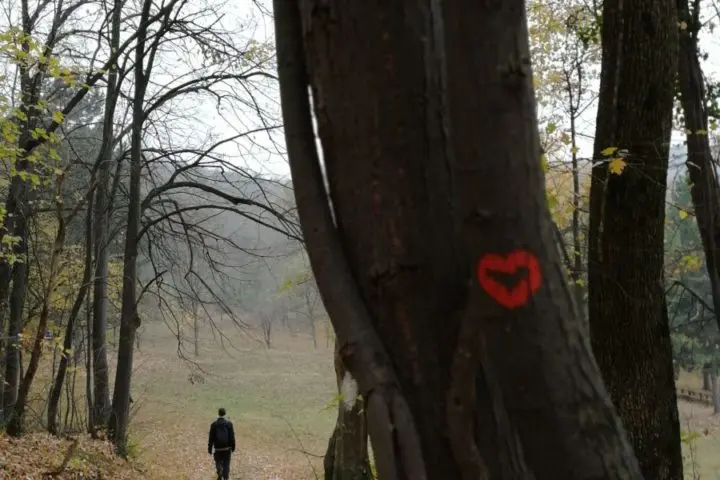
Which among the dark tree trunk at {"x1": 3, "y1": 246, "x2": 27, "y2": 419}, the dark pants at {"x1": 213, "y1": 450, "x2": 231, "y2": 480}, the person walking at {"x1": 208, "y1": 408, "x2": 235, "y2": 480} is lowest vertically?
the dark pants at {"x1": 213, "y1": 450, "x2": 231, "y2": 480}

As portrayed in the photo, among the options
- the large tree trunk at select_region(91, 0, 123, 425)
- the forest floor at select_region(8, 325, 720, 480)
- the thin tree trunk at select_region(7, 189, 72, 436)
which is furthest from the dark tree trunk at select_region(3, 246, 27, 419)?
the thin tree trunk at select_region(7, 189, 72, 436)

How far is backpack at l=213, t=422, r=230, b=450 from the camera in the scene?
10875mm

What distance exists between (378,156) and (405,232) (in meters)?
0.15

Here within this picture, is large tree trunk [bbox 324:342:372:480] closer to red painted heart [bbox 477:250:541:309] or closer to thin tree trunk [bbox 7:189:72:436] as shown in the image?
thin tree trunk [bbox 7:189:72:436]

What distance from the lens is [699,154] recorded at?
16.0 ft

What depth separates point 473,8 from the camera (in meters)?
1.16

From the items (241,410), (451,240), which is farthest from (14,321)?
(241,410)

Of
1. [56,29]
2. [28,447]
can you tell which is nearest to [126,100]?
[56,29]

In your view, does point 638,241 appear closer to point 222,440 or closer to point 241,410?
point 222,440

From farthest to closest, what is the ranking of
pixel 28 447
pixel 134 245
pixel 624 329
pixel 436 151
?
1. pixel 134 245
2. pixel 28 447
3. pixel 624 329
4. pixel 436 151

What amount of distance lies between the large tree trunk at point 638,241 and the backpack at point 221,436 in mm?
8649

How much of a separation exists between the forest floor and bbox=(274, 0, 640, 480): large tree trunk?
12.3ft

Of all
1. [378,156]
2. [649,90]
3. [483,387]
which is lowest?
[483,387]

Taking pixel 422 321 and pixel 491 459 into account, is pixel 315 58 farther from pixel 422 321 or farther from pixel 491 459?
pixel 491 459
